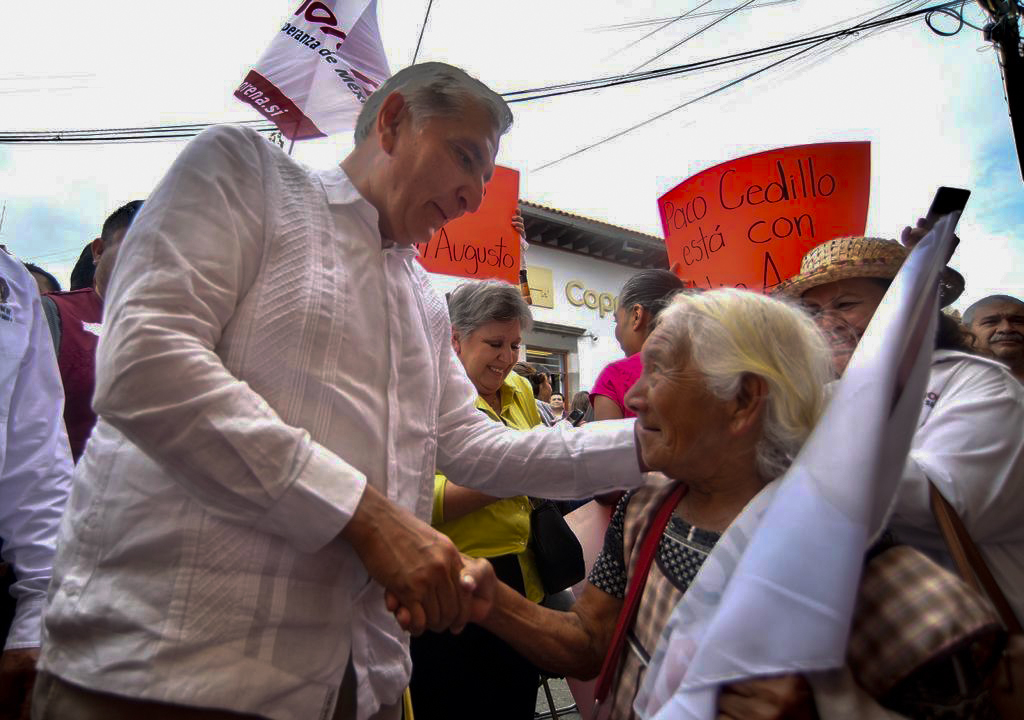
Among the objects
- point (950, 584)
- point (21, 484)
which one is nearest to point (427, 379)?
point (950, 584)

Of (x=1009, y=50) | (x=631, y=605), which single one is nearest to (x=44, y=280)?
(x=631, y=605)

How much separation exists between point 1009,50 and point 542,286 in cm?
972

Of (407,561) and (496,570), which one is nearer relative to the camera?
(407,561)

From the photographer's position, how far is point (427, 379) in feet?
5.03

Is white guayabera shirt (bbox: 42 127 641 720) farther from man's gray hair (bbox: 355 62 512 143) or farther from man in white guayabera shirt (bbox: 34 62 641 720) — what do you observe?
man's gray hair (bbox: 355 62 512 143)

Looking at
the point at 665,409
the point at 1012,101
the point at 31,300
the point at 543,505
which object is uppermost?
the point at 1012,101

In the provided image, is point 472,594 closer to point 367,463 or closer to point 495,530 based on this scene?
point 367,463

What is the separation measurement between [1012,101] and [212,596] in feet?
20.0

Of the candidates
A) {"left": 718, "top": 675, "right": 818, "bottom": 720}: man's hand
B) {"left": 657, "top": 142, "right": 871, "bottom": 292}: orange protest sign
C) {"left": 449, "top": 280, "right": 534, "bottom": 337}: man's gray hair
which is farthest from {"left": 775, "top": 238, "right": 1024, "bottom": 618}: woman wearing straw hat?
{"left": 657, "top": 142, "right": 871, "bottom": 292}: orange protest sign

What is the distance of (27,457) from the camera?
1939 mm

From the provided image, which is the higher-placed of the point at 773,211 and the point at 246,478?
the point at 773,211

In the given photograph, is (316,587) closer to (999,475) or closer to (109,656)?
(109,656)

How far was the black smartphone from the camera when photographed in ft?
4.30

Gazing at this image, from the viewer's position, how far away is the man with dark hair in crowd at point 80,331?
2.32 metres
